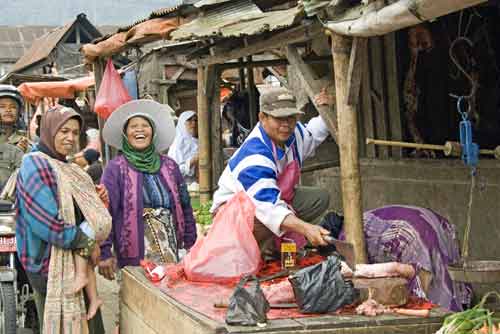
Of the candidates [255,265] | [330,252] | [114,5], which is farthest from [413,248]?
[114,5]

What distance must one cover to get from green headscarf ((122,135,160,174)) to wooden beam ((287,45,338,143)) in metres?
1.25

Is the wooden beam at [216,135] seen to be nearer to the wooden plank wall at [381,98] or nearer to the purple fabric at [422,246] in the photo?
the wooden plank wall at [381,98]

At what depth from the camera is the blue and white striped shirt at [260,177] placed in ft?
19.4

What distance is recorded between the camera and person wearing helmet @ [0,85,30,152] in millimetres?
8102

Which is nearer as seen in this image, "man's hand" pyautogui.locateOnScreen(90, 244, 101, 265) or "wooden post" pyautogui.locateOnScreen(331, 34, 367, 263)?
"man's hand" pyautogui.locateOnScreen(90, 244, 101, 265)

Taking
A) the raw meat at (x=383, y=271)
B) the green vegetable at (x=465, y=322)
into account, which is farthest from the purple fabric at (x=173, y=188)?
the green vegetable at (x=465, y=322)

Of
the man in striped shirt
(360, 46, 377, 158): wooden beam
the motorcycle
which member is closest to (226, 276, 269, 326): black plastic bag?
the man in striped shirt

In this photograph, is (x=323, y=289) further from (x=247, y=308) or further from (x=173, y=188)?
(x=173, y=188)

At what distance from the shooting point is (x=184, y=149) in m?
13.2

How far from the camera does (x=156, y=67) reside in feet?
54.4

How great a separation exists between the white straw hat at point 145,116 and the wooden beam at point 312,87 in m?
1.06

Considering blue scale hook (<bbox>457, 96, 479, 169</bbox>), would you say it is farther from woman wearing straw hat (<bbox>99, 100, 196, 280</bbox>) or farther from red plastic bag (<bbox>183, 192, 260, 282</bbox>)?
woman wearing straw hat (<bbox>99, 100, 196, 280</bbox>)

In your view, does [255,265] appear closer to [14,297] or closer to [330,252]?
[330,252]

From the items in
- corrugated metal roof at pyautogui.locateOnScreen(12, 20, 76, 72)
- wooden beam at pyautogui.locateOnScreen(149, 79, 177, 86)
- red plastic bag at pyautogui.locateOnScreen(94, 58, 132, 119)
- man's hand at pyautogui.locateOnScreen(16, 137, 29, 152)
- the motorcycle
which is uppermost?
corrugated metal roof at pyautogui.locateOnScreen(12, 20, 76, 72)
